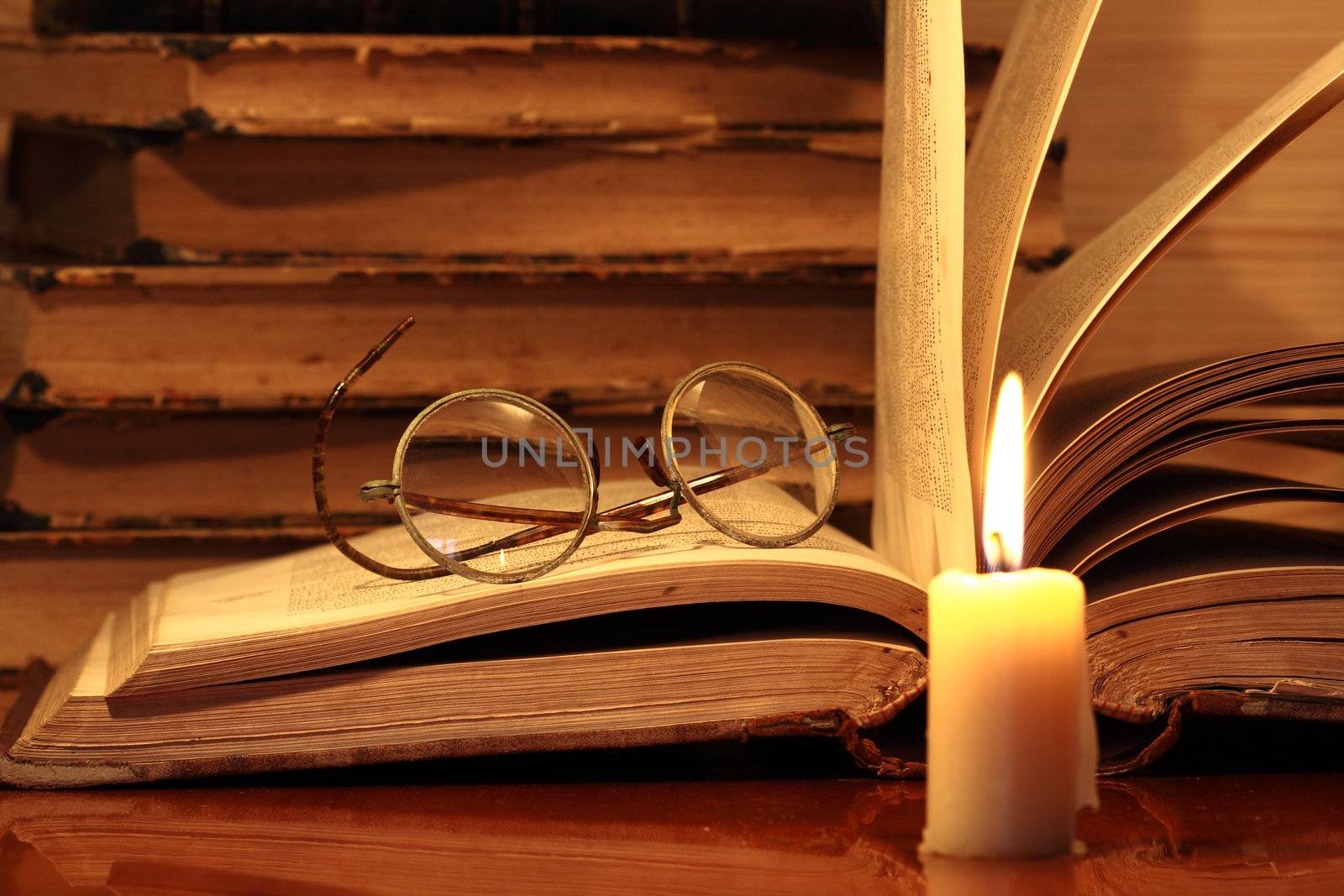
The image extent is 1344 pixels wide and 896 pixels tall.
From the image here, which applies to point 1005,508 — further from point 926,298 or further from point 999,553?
point 926,298

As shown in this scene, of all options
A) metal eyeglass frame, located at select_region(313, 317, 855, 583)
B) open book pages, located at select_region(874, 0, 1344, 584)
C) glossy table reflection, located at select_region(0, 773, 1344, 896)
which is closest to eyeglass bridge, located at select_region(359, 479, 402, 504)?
metal eyeglass frame, located at select_region(313, 317, 855, 583)

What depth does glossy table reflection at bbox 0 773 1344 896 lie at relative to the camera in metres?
0.39

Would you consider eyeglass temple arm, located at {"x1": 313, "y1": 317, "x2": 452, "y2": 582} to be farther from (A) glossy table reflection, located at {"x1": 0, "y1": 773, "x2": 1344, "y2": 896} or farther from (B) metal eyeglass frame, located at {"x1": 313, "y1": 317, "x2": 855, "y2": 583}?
(A) glossy table reflection, located at {"x1": 0, "y1": 773, "x2": 1344, "y2": 896}

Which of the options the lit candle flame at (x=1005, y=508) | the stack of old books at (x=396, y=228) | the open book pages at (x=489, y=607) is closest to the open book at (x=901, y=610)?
the open book pages at (x=489, y=607)

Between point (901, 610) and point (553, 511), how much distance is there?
7.7 inches

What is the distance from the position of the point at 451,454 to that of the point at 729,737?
0.71 ft

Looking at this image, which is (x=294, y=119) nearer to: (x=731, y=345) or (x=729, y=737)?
(x=731, y=345)

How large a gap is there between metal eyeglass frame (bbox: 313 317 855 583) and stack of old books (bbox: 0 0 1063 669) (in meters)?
0.20

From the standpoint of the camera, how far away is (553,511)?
0.62 m

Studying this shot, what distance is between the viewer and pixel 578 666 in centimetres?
Answer: 52

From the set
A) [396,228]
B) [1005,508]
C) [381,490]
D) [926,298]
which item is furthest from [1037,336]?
[396,228]

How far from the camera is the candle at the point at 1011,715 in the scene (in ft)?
1.21

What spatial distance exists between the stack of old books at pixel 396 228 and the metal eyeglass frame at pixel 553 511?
20 cm

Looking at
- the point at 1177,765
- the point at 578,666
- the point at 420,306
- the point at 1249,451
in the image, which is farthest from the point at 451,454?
the point at 1249,451
